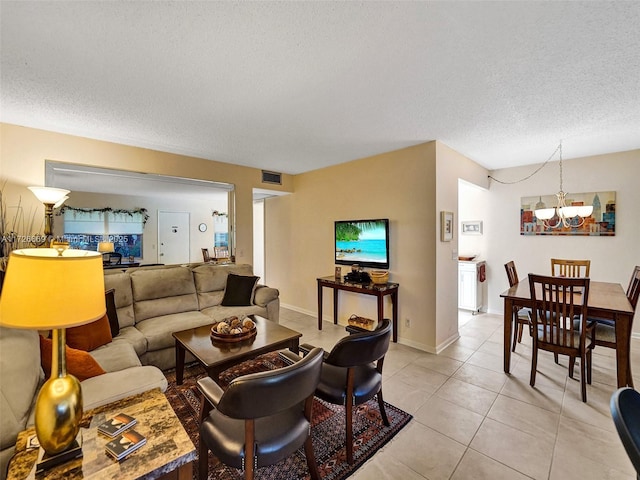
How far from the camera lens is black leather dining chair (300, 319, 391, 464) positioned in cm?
158

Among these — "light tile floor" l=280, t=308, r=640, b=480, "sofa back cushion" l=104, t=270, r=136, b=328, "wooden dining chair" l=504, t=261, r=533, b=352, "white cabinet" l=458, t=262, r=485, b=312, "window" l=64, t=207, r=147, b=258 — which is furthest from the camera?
"white cabinet" l=458, t=262, r=485, b=312

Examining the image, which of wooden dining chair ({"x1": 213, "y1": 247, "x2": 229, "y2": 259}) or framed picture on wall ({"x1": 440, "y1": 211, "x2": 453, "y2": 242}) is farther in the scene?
wooden dining chair ({"x1": 213, "y1": 247, "x2": 229, "y2": 259})

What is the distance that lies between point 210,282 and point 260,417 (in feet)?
9.64

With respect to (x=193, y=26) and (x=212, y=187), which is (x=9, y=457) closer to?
(x=193, y=26)

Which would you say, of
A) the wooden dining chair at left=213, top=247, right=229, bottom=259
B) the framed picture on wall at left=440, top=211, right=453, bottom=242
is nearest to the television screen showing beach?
the framed picture on wall at left=440, top=211, right=453, bottom=242

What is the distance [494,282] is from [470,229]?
1.04 meters

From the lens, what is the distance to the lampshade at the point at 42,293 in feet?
3.34

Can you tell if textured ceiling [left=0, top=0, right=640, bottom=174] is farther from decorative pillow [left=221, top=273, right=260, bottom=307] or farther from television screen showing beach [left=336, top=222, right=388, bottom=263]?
decorative pillow [left=221, top=273, right=260, bottom=307]

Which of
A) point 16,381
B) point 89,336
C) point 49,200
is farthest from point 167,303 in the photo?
point 16,381

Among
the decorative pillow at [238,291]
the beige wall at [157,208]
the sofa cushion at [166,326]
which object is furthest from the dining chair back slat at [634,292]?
the beige wall at [157,208]

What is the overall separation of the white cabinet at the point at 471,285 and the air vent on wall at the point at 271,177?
3.65 m

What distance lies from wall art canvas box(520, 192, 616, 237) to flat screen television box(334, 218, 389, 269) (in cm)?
263

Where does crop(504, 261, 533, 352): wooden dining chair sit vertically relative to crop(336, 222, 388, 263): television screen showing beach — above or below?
below

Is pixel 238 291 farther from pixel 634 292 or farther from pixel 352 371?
pixel 634 292
